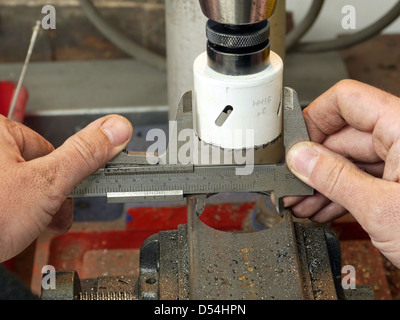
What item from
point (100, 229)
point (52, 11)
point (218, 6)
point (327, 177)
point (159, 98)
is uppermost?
point (218, 6)

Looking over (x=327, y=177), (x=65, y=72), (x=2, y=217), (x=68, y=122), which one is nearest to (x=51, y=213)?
(x=2, y=217)

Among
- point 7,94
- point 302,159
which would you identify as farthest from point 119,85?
point 302,159

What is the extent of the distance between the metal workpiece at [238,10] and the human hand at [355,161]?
0.83 ft

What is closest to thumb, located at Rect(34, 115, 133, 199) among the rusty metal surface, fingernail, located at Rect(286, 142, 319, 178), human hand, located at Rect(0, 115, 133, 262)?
human hand, located at Rect(0, 115, 133, 262)

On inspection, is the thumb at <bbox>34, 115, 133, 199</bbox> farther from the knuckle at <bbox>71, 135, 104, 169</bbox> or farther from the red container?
the red container

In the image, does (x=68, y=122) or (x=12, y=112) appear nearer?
(x=12, y=112)

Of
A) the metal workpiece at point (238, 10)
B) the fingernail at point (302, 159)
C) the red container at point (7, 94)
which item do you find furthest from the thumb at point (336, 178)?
the red container at point (7, 94)

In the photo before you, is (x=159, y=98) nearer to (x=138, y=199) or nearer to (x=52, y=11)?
(x=52, y=11)

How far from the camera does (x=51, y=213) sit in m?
0.98

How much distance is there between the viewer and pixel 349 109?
41.5 inches

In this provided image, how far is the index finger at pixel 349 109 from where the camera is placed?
102cm

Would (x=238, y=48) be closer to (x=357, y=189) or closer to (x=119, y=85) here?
(x=357, y=189)

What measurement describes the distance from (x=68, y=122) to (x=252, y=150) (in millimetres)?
880

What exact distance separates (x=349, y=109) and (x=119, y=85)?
90cm
